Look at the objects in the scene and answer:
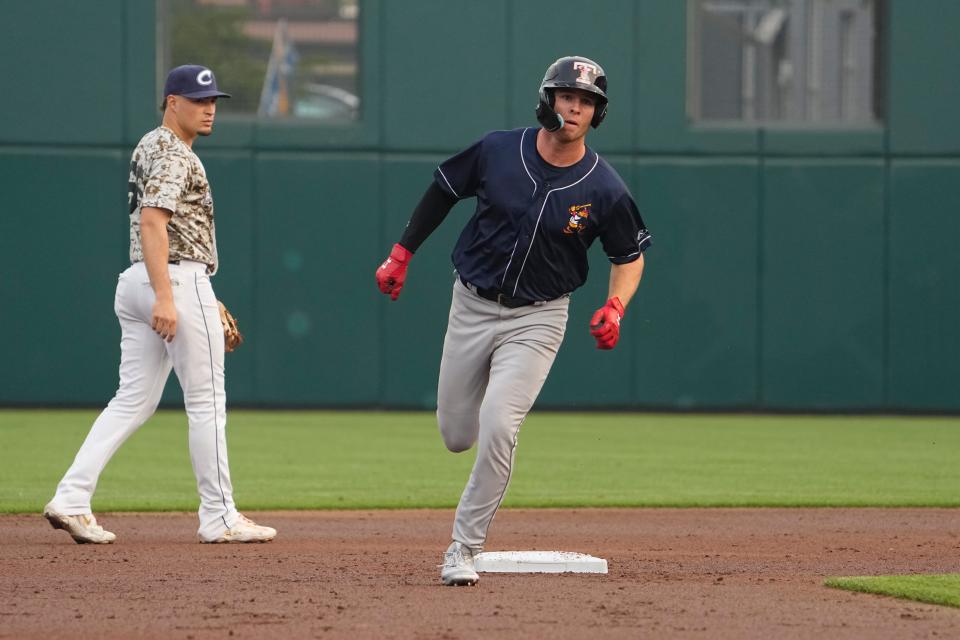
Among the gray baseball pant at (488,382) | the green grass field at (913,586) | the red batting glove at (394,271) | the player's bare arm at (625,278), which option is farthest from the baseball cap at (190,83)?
the green grass field at (913,586)

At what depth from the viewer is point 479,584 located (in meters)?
5.50

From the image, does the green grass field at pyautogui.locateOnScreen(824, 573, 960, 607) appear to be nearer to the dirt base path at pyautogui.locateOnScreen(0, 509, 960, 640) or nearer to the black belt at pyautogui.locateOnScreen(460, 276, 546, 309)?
the dirt base path at pyautogui.locateOnScreen(0, 509, 960, 640)

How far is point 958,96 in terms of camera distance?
1479cm

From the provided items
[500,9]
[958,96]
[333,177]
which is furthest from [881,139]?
[333,177]

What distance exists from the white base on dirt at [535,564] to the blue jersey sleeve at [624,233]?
44.8 inches

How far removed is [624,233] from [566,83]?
62cm

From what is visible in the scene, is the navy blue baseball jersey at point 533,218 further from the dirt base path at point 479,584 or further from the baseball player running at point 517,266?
the dirt base path at point 479,584

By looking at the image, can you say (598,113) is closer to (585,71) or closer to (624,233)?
(585,71)

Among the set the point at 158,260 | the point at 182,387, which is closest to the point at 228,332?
the point at 182,387

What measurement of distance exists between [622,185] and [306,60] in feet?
30.2

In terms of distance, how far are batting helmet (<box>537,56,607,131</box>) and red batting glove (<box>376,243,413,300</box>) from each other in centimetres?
73

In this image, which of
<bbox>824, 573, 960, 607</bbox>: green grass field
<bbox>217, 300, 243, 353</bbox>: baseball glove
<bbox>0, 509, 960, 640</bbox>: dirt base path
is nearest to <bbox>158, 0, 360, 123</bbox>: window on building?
<bbox>0, 509, 960, 640</bbox>: dirt base path

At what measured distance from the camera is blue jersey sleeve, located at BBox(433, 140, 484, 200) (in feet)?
18.9

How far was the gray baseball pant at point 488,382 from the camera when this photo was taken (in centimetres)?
551
